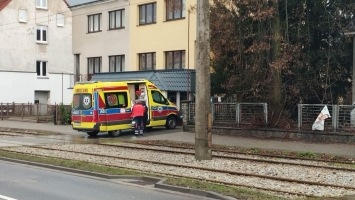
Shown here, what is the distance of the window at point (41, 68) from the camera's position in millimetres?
47500

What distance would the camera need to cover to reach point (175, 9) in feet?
99.2

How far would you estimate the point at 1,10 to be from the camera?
44906mm

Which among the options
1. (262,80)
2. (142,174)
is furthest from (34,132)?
(142,174)

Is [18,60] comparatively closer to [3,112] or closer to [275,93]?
[3,112]

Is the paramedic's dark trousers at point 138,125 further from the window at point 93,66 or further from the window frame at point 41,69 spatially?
the window frame at point 41,69

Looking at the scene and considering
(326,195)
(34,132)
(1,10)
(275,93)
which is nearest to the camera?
(326,195)

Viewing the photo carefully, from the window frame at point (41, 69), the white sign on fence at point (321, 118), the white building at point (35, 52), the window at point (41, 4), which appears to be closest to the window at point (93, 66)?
the white building at point (35, 52)

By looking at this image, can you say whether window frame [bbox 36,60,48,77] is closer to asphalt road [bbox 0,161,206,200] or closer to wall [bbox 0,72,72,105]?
wall [bbox 0,72,72,105]

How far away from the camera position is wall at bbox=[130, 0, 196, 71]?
102 feet

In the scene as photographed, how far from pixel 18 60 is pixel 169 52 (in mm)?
18512

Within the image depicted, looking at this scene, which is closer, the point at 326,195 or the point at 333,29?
the point at 326,195

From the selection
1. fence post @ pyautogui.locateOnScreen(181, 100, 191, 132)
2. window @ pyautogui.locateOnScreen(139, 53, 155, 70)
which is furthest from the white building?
fence post @ pyautogui.locateOnScreen(181, 100, 191, 132)

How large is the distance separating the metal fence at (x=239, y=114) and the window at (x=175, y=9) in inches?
299

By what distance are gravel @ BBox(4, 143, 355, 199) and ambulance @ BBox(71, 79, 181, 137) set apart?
4.85 metres
